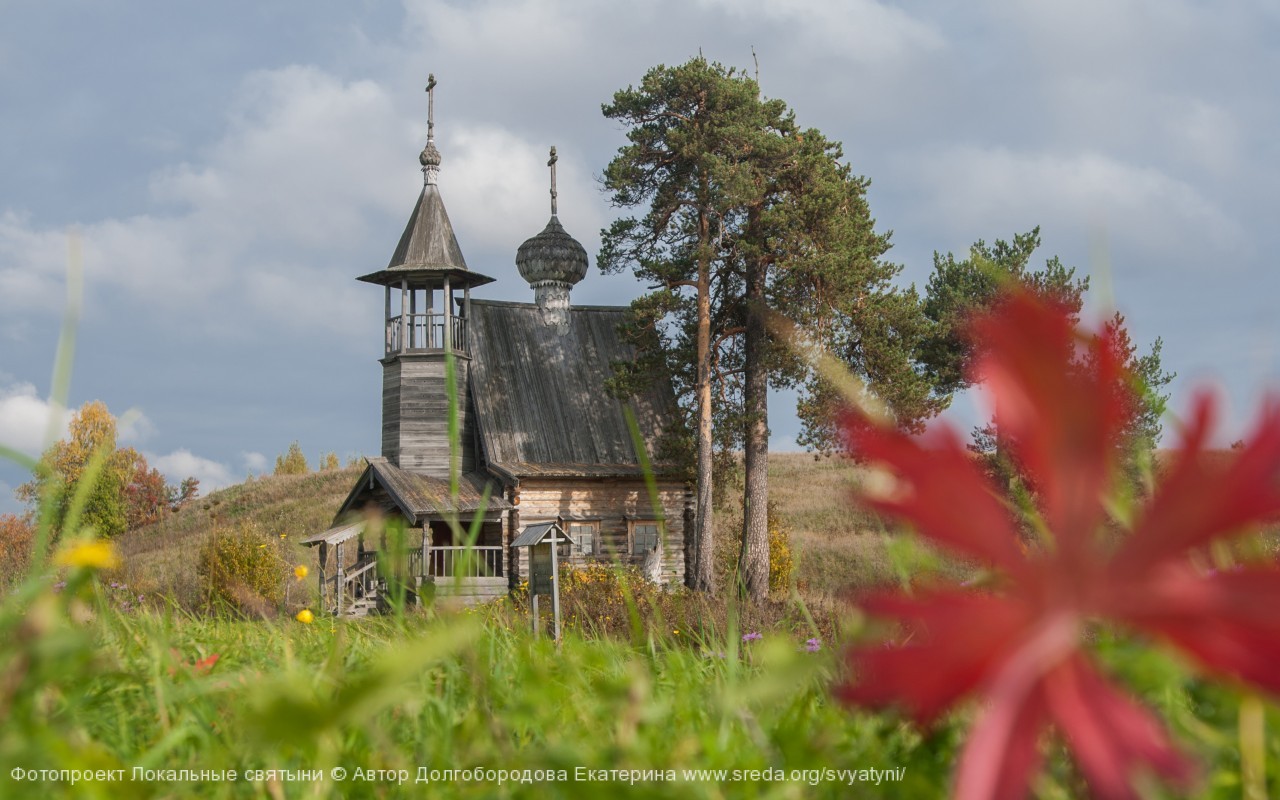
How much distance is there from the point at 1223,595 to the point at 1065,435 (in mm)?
108

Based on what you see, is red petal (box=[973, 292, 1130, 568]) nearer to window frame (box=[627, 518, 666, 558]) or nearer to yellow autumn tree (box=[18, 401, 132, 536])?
window frame (box=[627, 518, 666, 558])

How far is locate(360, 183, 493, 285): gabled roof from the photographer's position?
23.1m

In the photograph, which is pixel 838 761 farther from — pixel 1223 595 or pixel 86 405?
pixel 86 405

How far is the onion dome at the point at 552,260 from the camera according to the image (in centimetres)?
2530

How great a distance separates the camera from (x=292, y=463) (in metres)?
53.5

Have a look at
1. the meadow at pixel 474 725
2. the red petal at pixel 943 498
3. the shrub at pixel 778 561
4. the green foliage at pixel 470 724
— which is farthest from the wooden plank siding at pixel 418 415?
the red petal at pixel 943 498

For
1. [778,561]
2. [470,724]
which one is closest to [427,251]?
[778,561]

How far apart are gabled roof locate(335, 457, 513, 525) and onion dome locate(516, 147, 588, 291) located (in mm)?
5231

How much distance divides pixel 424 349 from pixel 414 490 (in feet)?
11.9

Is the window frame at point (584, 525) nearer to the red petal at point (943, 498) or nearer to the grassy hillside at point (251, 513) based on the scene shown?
the grassy hillside at point (251, 513)

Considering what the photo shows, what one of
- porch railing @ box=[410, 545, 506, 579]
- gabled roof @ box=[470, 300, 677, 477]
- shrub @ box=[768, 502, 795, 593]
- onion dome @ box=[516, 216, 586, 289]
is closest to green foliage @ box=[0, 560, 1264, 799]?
porch railing @ box=[410, 545, 506, 579]

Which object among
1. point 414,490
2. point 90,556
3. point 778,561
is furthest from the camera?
point 778,561

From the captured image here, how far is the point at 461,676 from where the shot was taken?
5.63 ft

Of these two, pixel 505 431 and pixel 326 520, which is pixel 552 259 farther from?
pixel 326 520
